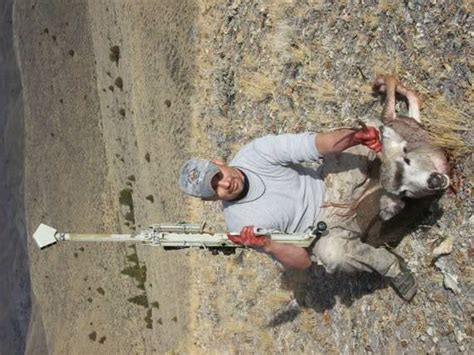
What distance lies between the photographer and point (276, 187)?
5.95 metres

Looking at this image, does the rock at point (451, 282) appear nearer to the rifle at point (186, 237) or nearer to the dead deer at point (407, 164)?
the dead deer at point (407, 164)

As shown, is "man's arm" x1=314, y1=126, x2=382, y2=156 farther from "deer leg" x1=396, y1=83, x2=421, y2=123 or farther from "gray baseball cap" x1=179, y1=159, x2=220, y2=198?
"gray baseball cap" x1=179, y1=159, x2=220, y2=198

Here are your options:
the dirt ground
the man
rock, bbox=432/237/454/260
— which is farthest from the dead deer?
rock, bbox=432/237/454/260

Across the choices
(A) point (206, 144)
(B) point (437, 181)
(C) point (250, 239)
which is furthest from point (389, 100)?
(A) point (206, 144)

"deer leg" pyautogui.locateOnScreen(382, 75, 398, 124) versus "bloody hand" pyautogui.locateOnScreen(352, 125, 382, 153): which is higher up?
"deer leg" pyautogui.locateOnScreen(382, 75, 398, 124)

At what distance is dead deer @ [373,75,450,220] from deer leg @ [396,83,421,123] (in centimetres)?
2

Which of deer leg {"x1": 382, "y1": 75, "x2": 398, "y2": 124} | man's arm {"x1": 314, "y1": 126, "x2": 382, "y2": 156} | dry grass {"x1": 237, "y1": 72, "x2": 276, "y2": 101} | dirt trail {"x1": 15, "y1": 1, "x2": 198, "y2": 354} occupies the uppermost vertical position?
deer leg {"x1": 382, "y1": 75, "x2": 398, "y2": 124}

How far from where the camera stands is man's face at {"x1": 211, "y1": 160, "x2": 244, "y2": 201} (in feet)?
18.5

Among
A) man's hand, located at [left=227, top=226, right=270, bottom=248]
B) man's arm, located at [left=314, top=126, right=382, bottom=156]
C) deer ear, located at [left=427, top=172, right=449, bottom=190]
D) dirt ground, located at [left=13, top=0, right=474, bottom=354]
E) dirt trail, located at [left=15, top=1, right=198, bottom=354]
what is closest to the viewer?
deer ear, located at [left=427, top=172, right=449, bottom=190]

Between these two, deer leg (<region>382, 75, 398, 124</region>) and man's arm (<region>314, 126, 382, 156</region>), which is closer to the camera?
man's arm (<region>314, 126, 382, 156</region>)

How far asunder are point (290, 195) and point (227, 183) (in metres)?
0.66

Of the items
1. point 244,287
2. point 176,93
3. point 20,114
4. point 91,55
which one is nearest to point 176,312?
point 244,287

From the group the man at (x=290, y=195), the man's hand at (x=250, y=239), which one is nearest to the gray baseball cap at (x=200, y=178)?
the man at (x=290, y=195)

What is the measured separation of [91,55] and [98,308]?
18.3ft
